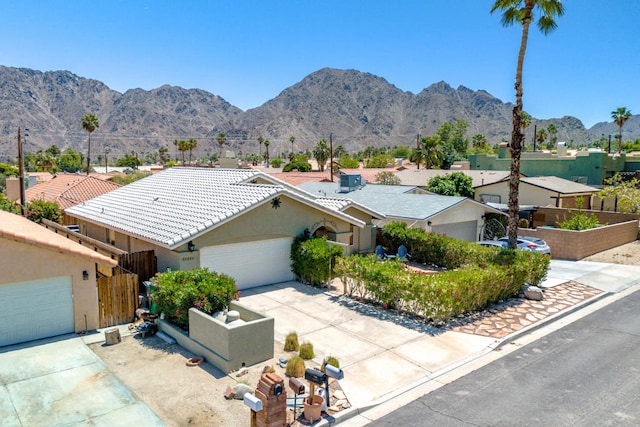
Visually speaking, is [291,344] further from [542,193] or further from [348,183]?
[542,193]

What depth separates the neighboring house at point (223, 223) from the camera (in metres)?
16.1

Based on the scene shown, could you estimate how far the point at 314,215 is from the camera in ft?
65.2

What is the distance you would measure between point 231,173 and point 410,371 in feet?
46.4

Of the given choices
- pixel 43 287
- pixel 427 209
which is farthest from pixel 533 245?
pixel 43 287

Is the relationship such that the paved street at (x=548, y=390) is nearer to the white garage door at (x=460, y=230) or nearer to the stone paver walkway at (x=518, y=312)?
the stone paver walkway at (x=518, y=312)

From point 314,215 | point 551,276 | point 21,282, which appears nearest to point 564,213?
point 551,276

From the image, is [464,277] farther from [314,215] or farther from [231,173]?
[231,173]

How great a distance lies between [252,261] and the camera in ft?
59.2

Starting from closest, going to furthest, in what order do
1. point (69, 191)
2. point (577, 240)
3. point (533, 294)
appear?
point (533, 294)
point (577, 240)
point (69, 191)

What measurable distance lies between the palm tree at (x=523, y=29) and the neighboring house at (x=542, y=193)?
58.3ft

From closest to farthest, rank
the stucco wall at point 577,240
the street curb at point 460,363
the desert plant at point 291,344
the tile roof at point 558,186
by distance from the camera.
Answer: the street curb at point 460,363 < the desert plant at point 291,344 < the stucco wall at point 577,240 < the tile roof at point 558,186

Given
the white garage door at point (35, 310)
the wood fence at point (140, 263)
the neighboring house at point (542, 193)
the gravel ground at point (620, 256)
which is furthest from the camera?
the neighboring house at point (542, 193)

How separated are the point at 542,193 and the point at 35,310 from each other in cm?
3357

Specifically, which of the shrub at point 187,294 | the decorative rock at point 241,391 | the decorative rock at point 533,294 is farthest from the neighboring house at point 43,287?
the decorative rock at point 533,294
